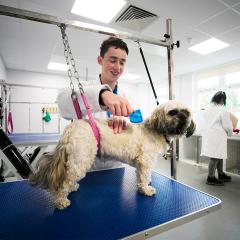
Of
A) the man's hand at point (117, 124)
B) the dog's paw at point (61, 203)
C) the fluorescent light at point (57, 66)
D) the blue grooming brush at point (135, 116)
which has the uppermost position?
the fluorescent light at point (57, 66)

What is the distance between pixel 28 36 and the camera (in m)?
3.29

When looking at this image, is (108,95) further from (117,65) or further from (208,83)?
(208,83)

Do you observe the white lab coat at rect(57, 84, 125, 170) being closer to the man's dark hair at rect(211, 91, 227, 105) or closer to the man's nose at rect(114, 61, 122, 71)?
the man's nose at rect(114, 61, 122, 71)

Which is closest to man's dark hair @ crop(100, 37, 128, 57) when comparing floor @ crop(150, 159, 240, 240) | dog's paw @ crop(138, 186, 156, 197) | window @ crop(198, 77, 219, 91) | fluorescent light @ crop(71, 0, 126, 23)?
dog's paw @ crop(138, 186, 156, 197)

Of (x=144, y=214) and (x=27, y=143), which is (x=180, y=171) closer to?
(x=27, y=143)

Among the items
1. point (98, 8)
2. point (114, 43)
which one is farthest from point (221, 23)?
point (114, 43)

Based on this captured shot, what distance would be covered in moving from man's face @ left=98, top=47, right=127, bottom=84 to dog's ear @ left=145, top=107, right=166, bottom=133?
1.38 feet

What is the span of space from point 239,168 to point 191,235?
301 cm

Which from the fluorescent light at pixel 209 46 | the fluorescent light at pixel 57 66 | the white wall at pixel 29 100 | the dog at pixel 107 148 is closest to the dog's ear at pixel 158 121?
the dog at pixel 107 148

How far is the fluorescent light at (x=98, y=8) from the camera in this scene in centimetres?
229

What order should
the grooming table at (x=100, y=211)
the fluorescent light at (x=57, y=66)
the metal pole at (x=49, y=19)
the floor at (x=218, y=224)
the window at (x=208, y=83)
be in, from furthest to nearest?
the window at (x=208, y=83)
the fluorescent light at (x=57, y=66)
the floor at (x=218, y=224)
the metal pole at (x=49, y=19)
the grooming table at (x=100, y=211)

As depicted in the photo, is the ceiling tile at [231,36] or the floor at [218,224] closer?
the floor at [218,224]

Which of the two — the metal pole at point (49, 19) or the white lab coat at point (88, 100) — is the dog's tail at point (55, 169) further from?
the metal pole at point (49, 19)

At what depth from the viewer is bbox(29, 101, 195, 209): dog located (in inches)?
30.4
